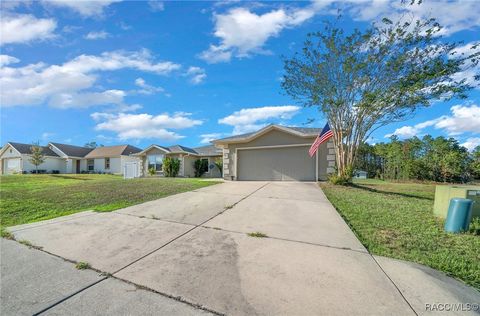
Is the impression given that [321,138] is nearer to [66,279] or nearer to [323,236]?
[323,236]

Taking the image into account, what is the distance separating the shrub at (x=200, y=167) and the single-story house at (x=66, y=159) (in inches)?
404

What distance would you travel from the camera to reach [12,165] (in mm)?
28281

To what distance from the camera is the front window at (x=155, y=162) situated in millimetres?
21562

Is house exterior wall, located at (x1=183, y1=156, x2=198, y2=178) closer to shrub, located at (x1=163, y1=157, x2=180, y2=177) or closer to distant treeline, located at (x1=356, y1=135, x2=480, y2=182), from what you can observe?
shrub, located at (x1=163, y1=157, x2=180, y2=177)

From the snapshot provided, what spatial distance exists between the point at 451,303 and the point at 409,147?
884 inches

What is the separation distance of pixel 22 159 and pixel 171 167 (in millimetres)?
21308

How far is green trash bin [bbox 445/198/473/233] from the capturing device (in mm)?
4281

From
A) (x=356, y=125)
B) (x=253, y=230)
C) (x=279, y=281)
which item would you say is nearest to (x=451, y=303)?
(x=279, y=281)

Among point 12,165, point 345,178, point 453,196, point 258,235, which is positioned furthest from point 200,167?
point 12,165

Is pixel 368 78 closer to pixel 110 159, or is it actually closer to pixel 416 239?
pixel 416 239

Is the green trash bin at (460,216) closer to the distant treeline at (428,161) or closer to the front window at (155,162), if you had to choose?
the distant treeline at (428,161)

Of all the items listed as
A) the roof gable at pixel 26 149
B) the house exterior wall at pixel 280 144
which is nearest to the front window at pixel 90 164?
the roof gable at pixel 26 149

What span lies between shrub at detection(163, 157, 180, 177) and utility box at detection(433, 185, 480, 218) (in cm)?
1811

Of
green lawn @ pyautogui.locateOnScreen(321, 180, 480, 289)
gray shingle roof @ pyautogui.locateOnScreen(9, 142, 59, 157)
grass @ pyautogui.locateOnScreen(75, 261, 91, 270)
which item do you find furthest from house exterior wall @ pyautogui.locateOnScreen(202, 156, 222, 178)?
gray shingle roof @ pyautogui.locateOnScreen(9, 142, 59, 157)
